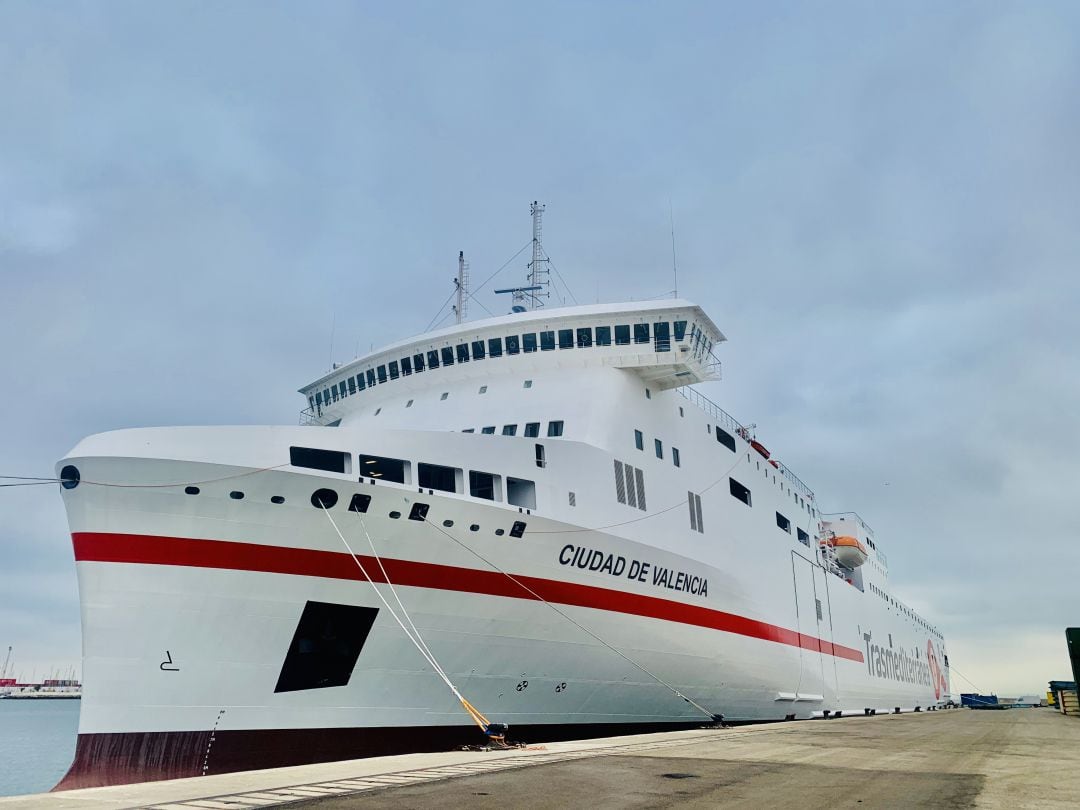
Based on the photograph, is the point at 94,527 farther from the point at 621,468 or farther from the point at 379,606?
the point at 621,468

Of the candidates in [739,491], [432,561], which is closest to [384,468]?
[432,561]

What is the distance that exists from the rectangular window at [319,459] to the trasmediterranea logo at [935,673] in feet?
194

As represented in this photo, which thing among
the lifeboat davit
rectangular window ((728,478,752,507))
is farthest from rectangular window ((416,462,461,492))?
the lifeboat davit

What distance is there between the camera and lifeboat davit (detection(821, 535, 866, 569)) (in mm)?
37906

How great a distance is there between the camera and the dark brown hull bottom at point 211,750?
10.5 m

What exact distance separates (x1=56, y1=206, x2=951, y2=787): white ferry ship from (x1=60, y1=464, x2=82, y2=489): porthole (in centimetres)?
8

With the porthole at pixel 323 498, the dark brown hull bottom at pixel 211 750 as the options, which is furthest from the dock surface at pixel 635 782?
the porthole at pixel 323 498

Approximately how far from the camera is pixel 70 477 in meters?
11.1

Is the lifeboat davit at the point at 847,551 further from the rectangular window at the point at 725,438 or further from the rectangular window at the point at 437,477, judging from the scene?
the rectangular window at the point at 437,477

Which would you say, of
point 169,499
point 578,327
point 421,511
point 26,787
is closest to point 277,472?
point 169,499

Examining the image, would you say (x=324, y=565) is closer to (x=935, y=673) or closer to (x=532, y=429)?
(x=532, y=429)

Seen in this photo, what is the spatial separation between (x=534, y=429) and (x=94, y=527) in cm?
882

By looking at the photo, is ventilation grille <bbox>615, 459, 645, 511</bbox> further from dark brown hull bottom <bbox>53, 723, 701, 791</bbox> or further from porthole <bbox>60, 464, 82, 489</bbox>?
porthole <bbox>60, 464, 82, 489</bbox>

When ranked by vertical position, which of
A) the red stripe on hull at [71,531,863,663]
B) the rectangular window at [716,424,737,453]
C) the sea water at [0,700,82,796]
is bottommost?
the sea water at [0,700,82,796]
